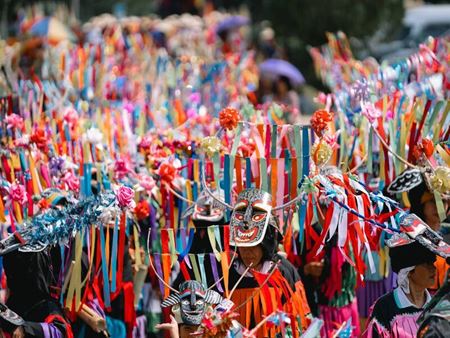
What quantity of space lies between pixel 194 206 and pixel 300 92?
14.7 meters

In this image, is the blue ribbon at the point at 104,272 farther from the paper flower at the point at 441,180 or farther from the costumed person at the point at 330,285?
the paper flower at the point at 441,180

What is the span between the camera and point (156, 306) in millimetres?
8164

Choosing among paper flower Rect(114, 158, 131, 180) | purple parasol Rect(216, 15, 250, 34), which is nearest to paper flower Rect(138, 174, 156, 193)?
paper flower Rect(114, 158, 131, 180)

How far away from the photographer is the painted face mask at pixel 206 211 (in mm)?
7297

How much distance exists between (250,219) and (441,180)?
1.25 meters

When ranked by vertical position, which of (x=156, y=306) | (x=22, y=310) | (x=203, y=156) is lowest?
(x=156, y=306)

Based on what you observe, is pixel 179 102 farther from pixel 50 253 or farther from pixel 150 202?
pixel 50 253

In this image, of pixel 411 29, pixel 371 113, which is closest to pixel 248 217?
pixel 371 113

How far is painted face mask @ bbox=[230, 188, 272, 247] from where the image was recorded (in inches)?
233

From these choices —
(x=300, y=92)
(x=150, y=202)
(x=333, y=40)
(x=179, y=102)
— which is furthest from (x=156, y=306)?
(x=300, y=92)

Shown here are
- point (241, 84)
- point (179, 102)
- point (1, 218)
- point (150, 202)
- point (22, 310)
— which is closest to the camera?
point (22, 310)

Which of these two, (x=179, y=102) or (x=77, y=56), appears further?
(x=77, y=56)

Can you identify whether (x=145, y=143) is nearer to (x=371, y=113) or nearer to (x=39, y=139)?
(x=39, y=139)

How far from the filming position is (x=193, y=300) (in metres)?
5.37
